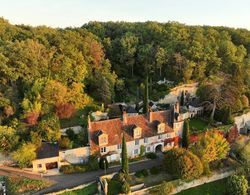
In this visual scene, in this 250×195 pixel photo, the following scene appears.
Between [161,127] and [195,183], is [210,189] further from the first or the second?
[161,127]

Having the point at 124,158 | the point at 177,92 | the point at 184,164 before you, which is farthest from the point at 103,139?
the point at 177,92

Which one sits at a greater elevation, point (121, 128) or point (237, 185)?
point (121, 128)

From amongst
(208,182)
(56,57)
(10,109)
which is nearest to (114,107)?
(56,57)

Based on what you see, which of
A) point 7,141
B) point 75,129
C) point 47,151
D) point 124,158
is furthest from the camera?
point 75,129

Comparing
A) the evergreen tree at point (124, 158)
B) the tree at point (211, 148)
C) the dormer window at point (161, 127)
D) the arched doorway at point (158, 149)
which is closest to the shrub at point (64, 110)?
the dormer window at point (161, 127)

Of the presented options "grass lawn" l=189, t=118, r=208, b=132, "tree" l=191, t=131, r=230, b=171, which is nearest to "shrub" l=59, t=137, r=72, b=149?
"tree" l=191, t=131, r=230, b=171

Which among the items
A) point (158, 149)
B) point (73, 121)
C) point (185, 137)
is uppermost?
point (73, 121)

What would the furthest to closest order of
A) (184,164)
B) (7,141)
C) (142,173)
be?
(7,141) → (142,173) → (184,164)

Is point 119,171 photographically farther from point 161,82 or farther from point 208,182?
point 161,82
